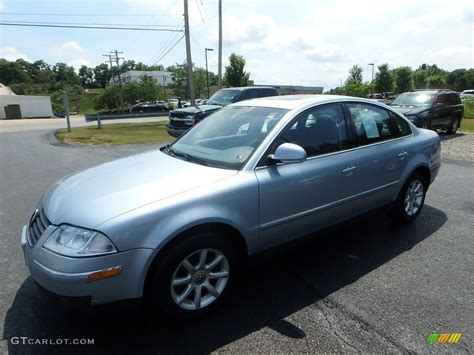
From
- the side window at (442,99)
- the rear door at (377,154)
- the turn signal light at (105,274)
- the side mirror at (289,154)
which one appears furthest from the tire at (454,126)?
the turn signal light at (105,274)

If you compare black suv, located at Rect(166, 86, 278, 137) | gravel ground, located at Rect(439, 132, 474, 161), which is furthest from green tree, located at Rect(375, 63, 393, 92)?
black suv, located at Rect(166, 86, 278, 137)

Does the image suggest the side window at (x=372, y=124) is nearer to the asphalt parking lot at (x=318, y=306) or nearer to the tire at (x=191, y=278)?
the asphalt parking lot at (x=318, y=306)

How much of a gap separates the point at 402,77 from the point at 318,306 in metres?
52.4

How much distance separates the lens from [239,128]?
11.9ft

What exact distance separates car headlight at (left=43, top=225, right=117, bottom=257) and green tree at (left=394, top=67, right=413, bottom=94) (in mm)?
52928

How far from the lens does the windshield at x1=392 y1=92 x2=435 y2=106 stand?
1323 centimetres

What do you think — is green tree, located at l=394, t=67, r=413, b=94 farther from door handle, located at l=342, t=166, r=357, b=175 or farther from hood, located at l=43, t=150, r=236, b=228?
hood, located at l=43, t=150, r=236, b=228

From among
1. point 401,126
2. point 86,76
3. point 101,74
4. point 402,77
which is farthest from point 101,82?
point 401,126

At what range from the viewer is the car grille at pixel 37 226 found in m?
2.65

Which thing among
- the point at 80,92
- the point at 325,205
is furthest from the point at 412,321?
the point at 80,92

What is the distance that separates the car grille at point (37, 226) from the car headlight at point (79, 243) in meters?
0.23

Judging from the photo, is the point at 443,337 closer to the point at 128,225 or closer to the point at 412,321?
the point at 412,321

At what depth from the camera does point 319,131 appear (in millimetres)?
3590

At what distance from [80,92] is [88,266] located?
107m
